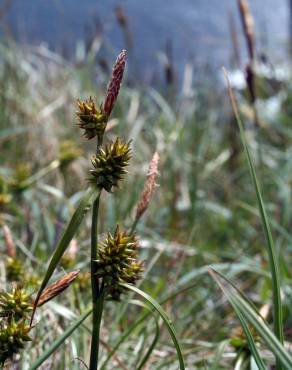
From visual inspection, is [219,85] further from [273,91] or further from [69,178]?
[69,178]

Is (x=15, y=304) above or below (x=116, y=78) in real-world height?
below

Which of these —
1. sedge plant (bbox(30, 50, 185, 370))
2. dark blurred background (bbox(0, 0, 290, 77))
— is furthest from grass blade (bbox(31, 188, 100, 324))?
dark blurred background (bbox(0, 0, 290, 77))

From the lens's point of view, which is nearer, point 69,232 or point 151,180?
point 69,232

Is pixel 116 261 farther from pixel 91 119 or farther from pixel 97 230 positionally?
pixel 91 119

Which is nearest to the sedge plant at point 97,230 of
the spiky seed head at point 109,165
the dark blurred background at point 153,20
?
the spiky seed head at point 109,165

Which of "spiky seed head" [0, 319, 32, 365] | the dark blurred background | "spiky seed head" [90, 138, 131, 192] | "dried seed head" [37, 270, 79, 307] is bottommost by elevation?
"spiky seed head" [0, 319, 32, 365]

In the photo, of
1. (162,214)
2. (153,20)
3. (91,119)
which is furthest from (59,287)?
(153,20)

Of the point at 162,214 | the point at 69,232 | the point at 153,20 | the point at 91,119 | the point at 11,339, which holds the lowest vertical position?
the point at 11,339

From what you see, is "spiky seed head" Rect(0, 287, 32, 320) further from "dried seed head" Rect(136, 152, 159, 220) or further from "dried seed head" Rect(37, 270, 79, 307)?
"dried seed head" Rect(136, 152, 159, 220)
